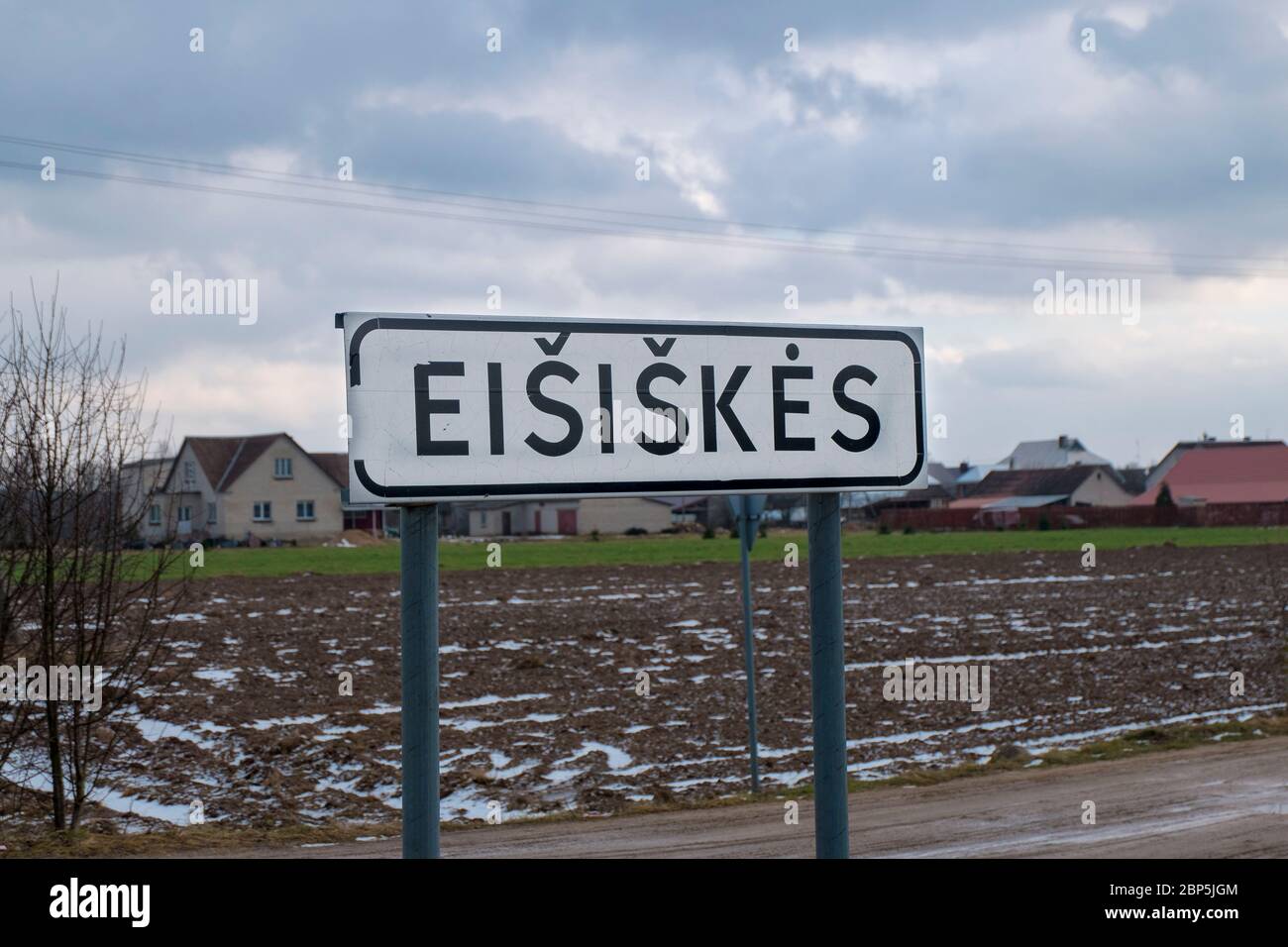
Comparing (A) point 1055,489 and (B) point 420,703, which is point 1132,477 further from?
(B) point 420,703

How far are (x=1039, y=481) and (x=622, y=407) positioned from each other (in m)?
115

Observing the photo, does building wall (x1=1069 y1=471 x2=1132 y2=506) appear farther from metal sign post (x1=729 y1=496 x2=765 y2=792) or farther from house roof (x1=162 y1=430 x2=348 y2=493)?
metal sign post (x1=729 y1=496 x2=765 y2=792)

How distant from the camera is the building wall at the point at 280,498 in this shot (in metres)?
79.4

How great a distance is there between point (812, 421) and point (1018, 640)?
22.9 metres

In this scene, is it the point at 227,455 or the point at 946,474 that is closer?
the point at 227,455

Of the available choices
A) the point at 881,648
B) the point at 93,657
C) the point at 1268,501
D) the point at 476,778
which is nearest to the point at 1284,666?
the point at 881,648

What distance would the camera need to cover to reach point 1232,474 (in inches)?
3556

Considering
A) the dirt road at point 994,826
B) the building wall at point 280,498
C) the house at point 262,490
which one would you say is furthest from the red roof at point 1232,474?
the dirt road at point 994,826

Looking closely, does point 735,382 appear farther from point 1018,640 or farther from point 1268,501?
point 1268,501

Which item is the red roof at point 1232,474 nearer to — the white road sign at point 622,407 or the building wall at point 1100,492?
the building wall at point 1100,492

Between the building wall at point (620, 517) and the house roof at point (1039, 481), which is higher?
the house roof at point (1039, 481)

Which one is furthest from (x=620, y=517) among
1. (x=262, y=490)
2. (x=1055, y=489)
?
(x=1055, y=489)

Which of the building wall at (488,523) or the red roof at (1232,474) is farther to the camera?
the building wall at (488,523)
